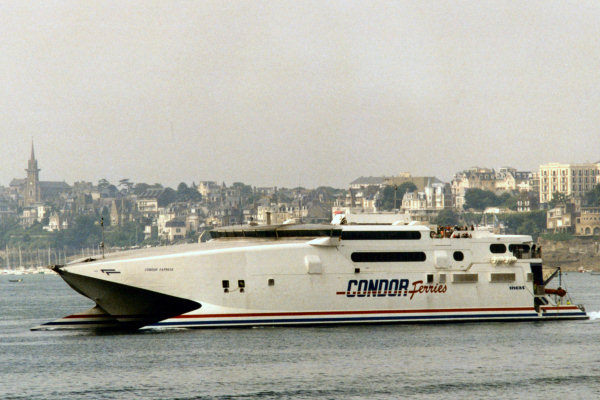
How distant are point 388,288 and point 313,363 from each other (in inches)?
344

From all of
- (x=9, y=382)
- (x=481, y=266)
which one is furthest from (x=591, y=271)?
(x=9, y=382)

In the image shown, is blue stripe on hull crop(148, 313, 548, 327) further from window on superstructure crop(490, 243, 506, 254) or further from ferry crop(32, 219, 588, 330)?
window on superstructure crop(490, 243, 506, 254)

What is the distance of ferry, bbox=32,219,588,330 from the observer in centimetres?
4272

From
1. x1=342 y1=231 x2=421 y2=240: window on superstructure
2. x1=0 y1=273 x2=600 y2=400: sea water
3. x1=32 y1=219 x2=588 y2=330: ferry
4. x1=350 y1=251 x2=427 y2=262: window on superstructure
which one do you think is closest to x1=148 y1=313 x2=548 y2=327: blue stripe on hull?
x1=32 y1=219 x2=588 y2=330: ferry

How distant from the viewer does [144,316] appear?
145 feet

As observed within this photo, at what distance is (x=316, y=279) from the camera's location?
143ft

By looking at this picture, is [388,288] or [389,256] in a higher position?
[389,256]

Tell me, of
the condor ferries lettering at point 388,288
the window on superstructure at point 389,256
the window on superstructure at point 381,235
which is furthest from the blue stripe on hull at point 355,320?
the window on superstructure at point 381,235

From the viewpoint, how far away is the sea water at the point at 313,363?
32688 mm

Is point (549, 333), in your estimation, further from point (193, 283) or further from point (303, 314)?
point (193, 283)

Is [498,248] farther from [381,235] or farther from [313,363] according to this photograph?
[313,363]

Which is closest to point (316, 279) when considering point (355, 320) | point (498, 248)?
point (355, 320)

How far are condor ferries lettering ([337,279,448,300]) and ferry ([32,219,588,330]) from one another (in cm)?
4

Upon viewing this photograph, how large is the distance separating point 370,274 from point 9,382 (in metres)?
15.9
